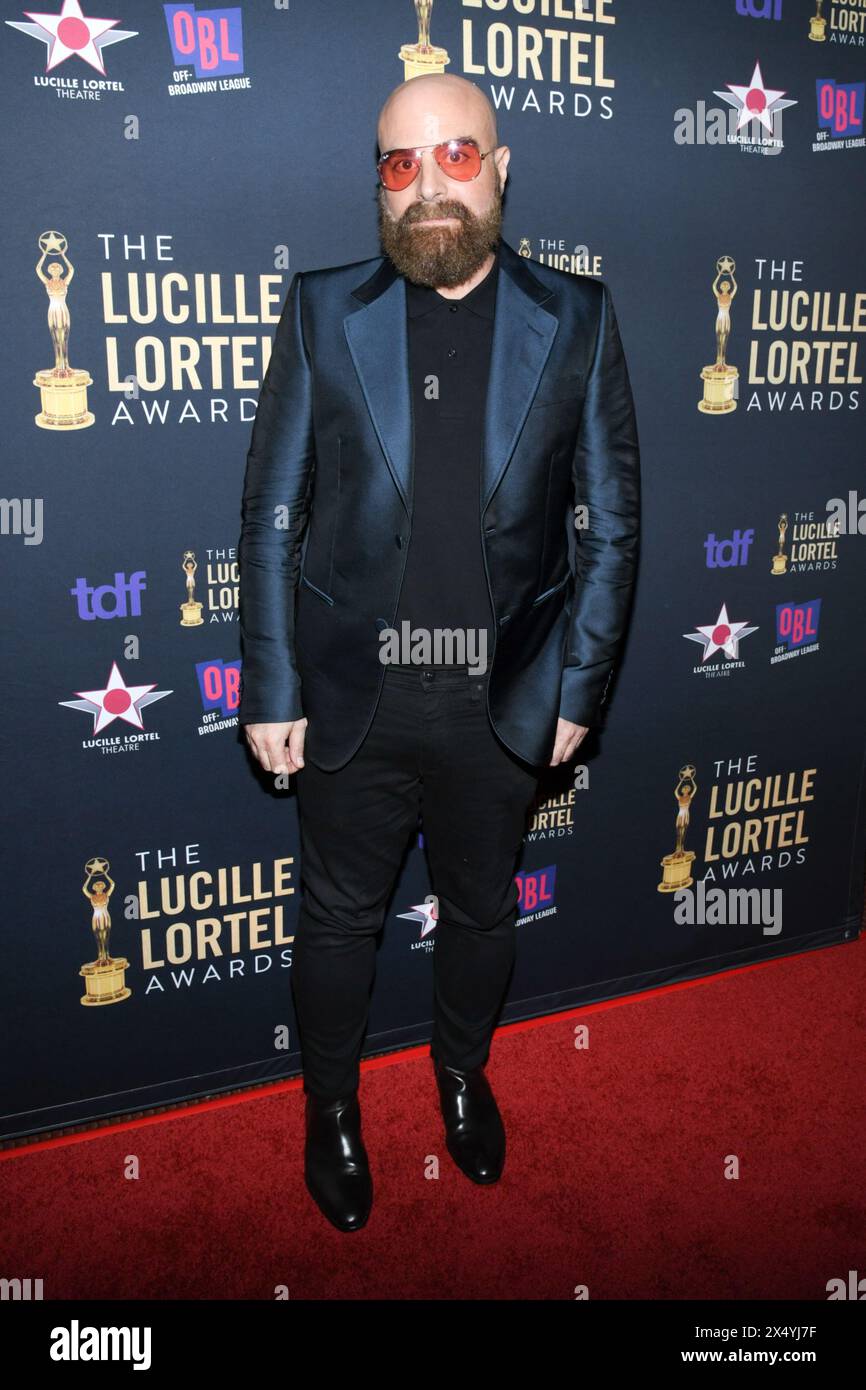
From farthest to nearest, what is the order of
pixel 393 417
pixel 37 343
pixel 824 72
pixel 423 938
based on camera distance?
pixel 423 938 < pixel 824 72 < pixel 37 343 < pixel 393 417

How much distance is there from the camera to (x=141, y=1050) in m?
2.63

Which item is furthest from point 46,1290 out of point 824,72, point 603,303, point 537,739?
point 824,72

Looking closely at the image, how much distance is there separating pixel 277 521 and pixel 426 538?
0.29m

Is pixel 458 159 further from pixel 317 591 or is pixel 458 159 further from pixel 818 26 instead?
pixel 818 26

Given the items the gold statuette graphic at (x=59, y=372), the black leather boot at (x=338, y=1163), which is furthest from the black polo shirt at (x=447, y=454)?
the black leather boot at (x=338, y=1163)

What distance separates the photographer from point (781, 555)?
2945mm

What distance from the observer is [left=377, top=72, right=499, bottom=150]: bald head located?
1860mm

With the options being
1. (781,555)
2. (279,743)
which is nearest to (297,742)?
(279,743)

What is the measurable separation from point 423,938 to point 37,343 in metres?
1.72

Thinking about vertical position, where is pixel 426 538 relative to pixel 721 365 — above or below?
below

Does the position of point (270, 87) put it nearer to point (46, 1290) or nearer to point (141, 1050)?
point (141, 1050)

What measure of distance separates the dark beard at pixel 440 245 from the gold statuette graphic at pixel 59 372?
66 cm

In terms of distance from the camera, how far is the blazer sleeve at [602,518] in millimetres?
2074

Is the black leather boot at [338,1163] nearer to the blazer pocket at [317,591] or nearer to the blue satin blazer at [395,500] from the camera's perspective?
the blue satin blazer at [395,500]
